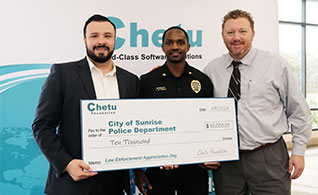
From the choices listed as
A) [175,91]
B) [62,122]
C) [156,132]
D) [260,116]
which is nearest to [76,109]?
[62,122]

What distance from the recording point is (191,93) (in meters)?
2.26

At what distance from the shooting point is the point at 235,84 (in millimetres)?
2172

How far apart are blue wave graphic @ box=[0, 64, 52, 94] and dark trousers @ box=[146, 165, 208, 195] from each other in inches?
52.0

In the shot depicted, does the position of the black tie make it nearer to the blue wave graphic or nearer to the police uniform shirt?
the police uniform shirt

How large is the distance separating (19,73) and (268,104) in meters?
2.07

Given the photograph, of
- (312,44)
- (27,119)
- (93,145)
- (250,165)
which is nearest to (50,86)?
(93,145)

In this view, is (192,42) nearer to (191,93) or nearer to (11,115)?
(191,93)

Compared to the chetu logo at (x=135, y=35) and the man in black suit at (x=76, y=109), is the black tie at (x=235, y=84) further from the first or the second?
the chetu logo at (x=135, y=35)

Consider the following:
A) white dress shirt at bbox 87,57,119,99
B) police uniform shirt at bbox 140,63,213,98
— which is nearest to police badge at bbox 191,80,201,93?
police uniform shirt at bbox 140,63,213,98

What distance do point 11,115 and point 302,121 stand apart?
92.7 inches

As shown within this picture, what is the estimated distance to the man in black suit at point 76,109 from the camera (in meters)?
1.74

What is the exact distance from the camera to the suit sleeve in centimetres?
172

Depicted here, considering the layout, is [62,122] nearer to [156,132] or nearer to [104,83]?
[104,83]

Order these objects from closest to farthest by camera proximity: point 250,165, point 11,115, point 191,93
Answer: point 250,165, point 191,93, point 11,115
